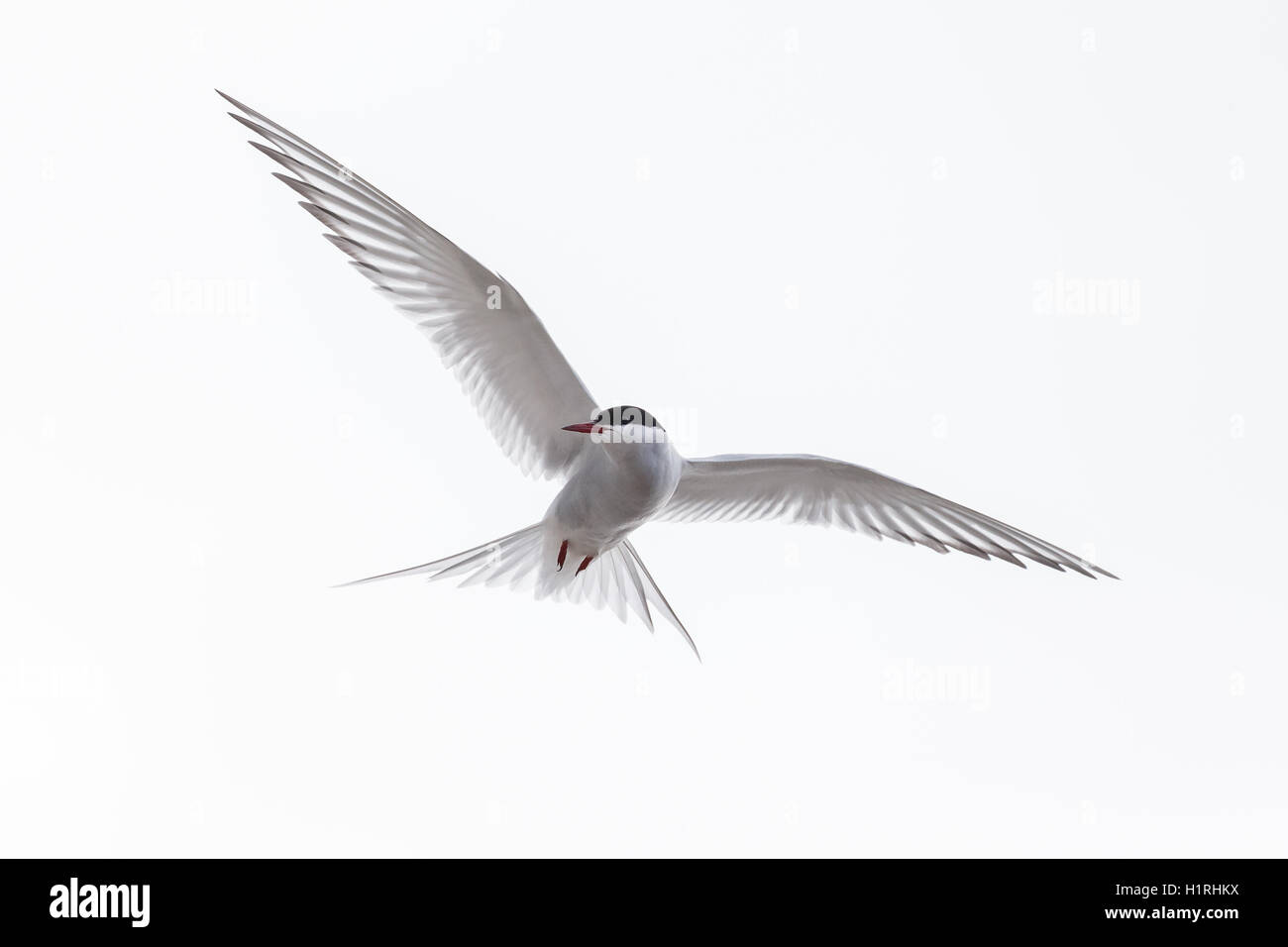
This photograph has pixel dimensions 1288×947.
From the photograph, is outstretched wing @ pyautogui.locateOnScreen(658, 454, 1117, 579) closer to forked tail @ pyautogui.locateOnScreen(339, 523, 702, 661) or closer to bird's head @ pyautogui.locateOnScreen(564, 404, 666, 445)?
forked tail @ pyautogui.locateOnScreen(339, 523, 702, 661)

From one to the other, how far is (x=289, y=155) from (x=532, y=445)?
87cm

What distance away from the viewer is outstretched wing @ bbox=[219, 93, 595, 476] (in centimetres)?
248

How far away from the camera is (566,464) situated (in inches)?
115

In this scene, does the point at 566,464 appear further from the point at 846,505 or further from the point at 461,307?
the point at 846,505

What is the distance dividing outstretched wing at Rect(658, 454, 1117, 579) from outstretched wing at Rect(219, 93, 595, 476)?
354 mm

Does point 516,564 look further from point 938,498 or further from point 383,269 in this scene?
point 938,498

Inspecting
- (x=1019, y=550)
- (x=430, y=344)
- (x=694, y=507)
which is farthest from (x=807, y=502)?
(x=430, y=344)

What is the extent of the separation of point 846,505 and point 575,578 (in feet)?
2.35

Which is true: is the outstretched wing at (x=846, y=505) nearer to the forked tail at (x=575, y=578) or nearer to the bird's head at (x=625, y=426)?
the forked tail at (x=575, y=578)

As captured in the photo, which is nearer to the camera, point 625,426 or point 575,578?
point 625,426

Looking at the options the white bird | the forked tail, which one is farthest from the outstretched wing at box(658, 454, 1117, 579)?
the forked tail

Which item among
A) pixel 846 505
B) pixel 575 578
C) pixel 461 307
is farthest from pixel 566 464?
pixel 846 505
